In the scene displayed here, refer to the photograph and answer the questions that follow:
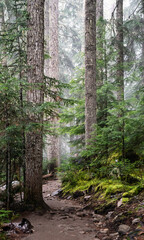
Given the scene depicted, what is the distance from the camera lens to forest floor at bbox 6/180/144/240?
140 inches

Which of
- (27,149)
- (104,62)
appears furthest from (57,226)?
(104,62)

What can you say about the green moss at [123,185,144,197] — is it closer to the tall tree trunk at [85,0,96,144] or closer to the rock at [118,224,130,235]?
the rock at [118,224,130,235]

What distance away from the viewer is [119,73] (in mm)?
11406

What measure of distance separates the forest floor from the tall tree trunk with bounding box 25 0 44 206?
699mm

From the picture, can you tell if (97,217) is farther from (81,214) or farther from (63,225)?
(63,225)

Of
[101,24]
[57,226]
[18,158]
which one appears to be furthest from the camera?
[101,24]

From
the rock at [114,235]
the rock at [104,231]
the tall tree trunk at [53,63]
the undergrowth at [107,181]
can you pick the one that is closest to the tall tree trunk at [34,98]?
the undergrowth at [107,181]

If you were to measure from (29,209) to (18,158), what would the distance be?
1468 millimetres

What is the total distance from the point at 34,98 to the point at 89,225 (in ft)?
12.0

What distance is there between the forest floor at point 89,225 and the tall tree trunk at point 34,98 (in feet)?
2.29

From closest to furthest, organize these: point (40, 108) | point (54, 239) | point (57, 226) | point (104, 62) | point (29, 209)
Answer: point (54, 239) < point (57, 226) < point (40, 108) < point (29, 209) < point (104, 62)

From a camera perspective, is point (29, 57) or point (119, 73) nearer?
A: point (29, 57)

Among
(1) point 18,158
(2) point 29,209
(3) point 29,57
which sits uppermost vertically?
(3) point 29,57

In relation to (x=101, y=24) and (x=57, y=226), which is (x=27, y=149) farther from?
(x=101, y=24)
